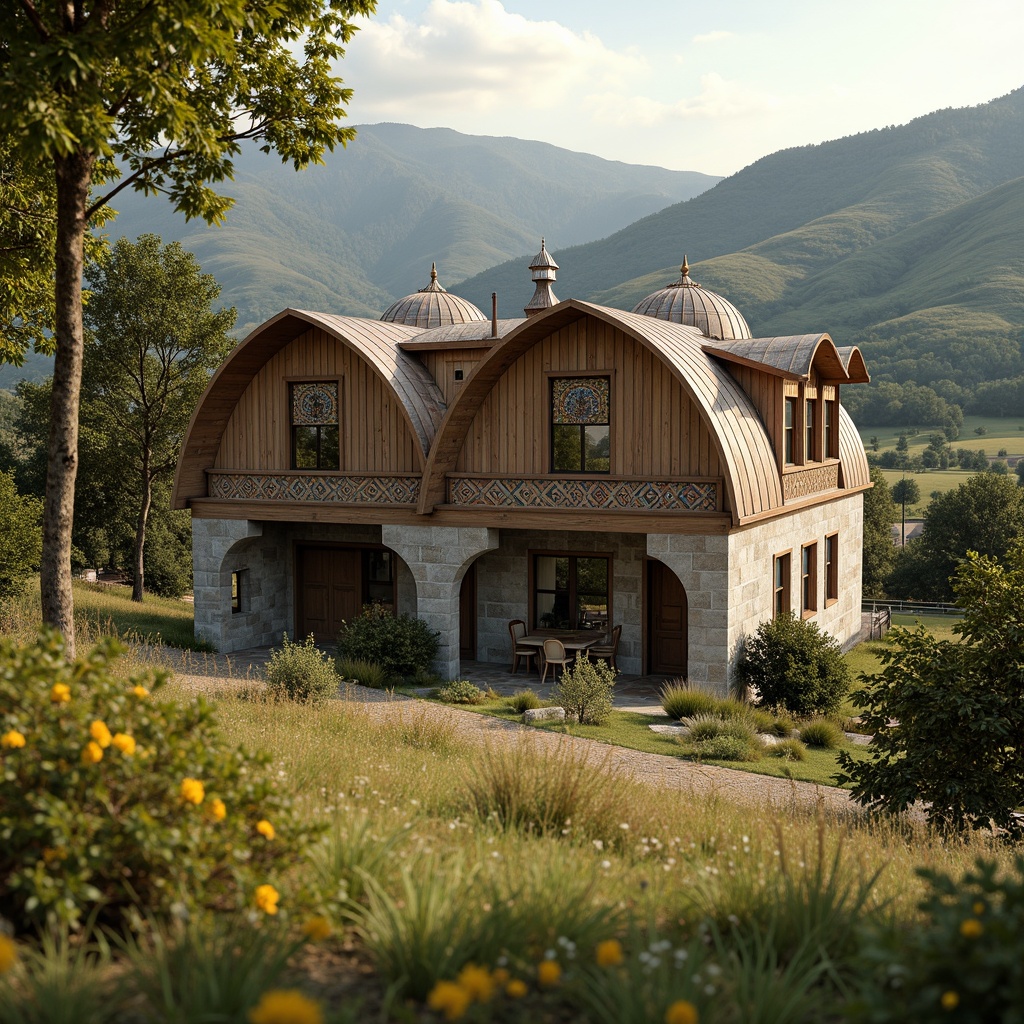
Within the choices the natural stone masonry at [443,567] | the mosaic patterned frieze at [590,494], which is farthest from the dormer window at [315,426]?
the mosaic patterned frieze at [590,494]

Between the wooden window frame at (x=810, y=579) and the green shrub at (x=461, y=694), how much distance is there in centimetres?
858

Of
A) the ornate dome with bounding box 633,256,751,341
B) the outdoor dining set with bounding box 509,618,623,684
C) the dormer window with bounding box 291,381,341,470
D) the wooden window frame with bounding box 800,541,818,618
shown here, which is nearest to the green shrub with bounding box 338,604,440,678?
the outdoor dining set with bounding box 509,618,623,684

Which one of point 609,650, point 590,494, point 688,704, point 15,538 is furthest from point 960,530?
point 15,538

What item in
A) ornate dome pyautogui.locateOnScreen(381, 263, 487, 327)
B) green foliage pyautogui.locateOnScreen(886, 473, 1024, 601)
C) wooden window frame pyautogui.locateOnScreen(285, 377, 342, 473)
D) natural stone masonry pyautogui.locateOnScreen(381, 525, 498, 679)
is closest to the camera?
natural stone masonry pyautogui.locateOnScreen(381, 525, 498, 679)

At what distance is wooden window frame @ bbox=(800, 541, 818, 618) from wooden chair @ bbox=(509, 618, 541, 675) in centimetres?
628

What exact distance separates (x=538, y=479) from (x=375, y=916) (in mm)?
14923

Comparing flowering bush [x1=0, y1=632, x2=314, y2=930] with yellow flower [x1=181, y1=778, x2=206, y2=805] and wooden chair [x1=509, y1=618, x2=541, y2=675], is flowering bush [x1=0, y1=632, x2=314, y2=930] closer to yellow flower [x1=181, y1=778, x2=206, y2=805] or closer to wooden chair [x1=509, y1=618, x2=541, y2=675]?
yellow flower [x1=181, y1=778, x2=206, y2=805]

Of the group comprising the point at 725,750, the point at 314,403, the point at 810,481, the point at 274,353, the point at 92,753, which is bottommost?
the point at 725,750

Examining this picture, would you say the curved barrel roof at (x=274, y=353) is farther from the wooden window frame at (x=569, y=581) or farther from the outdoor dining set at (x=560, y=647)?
the outdoor dining set at (x=560, y=647)

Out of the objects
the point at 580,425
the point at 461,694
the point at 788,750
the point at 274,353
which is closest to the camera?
the point at 788,750

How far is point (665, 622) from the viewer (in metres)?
20.4

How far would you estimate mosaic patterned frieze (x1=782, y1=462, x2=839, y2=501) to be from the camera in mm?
20328

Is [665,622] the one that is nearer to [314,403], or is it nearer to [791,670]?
[791,670]

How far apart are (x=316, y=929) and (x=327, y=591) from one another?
1975cm
